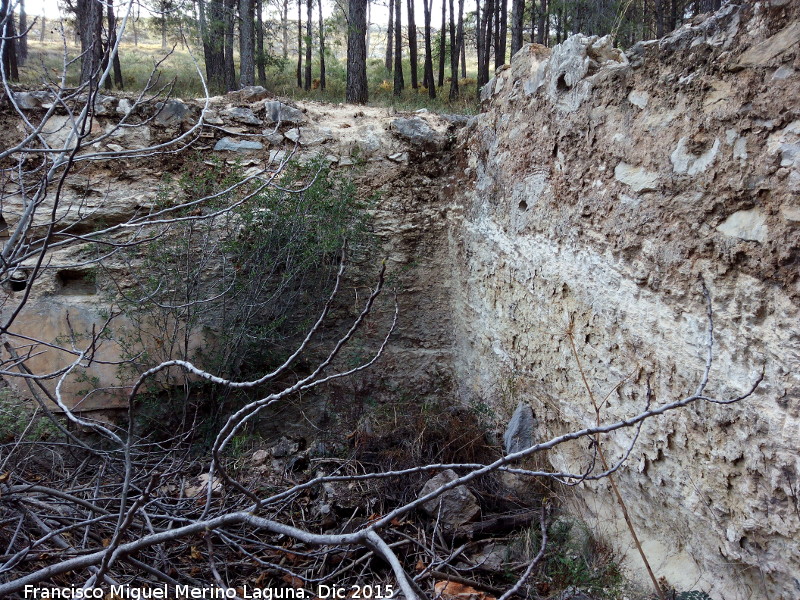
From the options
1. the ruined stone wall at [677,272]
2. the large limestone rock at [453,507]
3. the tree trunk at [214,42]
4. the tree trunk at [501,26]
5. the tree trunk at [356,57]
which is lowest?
the large limestone rock at [453,507]

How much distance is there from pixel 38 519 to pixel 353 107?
441cm

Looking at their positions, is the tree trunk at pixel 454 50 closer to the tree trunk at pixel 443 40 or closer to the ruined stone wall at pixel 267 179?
the tree trunk at pixel 443 40

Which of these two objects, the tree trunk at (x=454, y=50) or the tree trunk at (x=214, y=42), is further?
the tree trunk at (x=454, y=50)

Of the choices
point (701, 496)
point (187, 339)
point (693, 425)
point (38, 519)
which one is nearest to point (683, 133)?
point (693, 425)

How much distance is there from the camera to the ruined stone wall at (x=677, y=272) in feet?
6.66

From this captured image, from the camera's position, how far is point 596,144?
304 centimetres

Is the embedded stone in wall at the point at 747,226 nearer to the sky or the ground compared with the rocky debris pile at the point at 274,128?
nearer to the ground

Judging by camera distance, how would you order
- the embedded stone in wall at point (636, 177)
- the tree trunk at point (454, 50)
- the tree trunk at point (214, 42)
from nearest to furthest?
the embedded stone in wall at point (636, 177)
the tree trunk at point (214, 42)
the tree trunk at point (454, 50)

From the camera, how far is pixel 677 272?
96.1 inches

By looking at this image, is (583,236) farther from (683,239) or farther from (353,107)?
(353,107)

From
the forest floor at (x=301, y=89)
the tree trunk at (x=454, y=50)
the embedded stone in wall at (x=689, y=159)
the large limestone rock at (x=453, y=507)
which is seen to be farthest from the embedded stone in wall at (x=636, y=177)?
the tree trunk at (x=454, y=50)

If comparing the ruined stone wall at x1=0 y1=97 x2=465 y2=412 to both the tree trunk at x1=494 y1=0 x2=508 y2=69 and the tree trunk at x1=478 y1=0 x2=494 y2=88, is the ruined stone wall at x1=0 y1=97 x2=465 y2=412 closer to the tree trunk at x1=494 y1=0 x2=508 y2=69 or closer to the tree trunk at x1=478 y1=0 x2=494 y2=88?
the tree trunk at x1=478 y1=0 x2=494 y2=88

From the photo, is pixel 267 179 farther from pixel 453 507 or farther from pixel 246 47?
pixel 246 47

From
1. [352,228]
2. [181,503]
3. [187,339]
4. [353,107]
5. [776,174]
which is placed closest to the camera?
[776,174]
